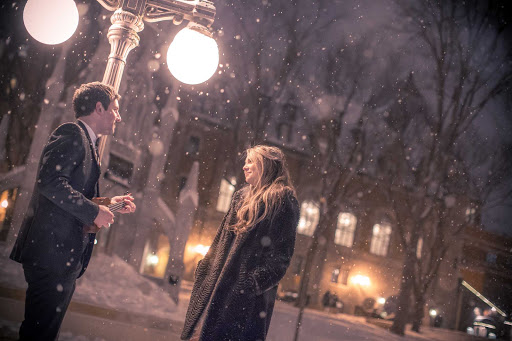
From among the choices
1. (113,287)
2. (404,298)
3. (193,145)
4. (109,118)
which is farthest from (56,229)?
(193,145)

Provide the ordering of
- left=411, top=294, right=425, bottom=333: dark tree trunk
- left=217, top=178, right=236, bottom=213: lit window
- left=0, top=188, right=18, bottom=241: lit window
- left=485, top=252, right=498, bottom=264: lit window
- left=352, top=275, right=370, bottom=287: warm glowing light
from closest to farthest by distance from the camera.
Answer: left=0, top=188, right=18, bottom=241: lit window → left=411, top=294, right=425, bottom=333: dark tree trunk → left=217, top=178, right=236, bottom=213: lit window → left=352, top=275, right=370, bottom=287: warm glowing light → left=485, top=252, right=498, bottom=264: lit window

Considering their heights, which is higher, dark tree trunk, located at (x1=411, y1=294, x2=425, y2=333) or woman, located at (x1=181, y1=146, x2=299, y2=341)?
woman, located at (x1=181, y1=146, x2=299, y2=341)

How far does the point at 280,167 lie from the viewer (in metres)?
3.26

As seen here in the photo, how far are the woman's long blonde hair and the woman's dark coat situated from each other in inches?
2.0

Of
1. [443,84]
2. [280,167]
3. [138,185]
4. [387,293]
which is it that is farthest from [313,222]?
[280,167]

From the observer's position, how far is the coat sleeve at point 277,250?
2820 mm

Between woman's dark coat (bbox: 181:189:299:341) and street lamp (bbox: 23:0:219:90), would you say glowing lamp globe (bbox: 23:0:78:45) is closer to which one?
street lamp (bbox: 23:0:219:90)

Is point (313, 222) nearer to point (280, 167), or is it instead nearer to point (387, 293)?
point (387, 293)

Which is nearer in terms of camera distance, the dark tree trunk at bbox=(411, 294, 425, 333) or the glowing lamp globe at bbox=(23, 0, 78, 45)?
the glowing lamp globe at bbox=(23, 0, 78, 45)

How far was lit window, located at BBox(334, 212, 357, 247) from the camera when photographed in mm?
35500

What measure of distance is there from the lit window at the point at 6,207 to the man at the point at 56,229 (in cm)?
1283

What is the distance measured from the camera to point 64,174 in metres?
2.58

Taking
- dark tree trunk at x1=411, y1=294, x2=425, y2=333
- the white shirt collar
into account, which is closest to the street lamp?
the white shirt collar

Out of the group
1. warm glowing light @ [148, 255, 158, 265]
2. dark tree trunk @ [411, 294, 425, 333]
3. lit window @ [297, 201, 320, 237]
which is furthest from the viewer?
lit window @ [297, 201, 320, 237]
